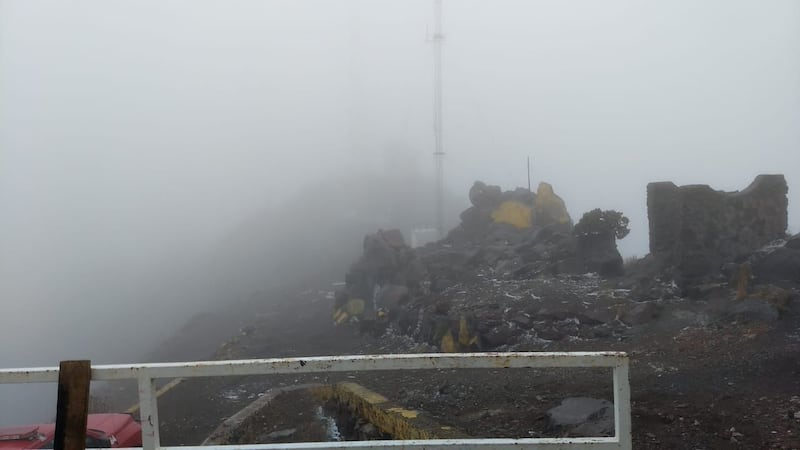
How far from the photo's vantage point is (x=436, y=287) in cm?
1633

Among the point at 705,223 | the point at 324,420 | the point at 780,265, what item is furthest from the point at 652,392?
the point at 705,223

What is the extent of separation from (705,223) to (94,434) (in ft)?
37.6

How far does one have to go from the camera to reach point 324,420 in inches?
263

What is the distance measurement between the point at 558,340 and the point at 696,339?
2376 millimetres

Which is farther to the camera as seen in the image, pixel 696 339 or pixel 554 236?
pixel 554 236

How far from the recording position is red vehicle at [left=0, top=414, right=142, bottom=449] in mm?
4754

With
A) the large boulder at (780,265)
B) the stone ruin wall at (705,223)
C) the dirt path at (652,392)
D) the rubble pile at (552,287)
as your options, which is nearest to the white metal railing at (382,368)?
the dirt path at (652,392)

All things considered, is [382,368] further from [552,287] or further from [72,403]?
[552,287]

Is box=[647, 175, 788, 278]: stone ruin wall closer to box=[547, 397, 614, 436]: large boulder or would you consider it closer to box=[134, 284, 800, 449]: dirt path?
box=[134, 284, 800, 449]: dirt path

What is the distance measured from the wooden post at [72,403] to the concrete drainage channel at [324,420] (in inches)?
99.2

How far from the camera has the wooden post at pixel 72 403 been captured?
2.86m

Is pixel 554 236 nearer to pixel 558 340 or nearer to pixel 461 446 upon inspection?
pixel 558 340

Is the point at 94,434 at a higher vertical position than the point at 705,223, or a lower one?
lower

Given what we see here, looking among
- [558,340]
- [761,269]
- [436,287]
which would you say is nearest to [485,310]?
[558,340]
